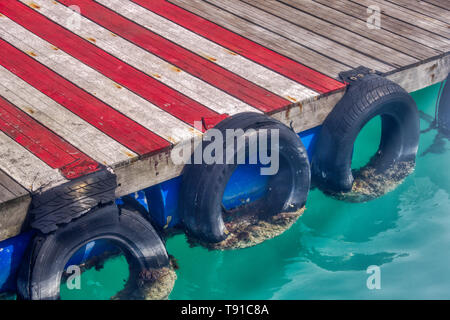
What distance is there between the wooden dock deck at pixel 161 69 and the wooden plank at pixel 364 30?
2 centimetres

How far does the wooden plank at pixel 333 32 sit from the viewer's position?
576cm

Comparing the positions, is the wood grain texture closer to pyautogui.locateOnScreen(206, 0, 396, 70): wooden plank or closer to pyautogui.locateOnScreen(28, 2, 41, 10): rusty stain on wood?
pyautogui.locateOnScreen(206, 0, 396, 70): wooden plank

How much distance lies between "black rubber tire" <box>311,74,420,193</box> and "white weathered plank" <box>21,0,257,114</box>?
79 cm

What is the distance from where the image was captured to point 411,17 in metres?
6.60

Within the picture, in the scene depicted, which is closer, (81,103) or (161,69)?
Answer: (81,103)

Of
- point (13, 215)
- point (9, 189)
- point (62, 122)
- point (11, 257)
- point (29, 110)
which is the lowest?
point (11, 257)

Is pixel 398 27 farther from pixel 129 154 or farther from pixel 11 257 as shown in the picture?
pixel 11 257

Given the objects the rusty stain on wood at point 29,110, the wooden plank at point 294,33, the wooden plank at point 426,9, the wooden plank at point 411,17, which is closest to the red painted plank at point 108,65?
the rusty stain on wood at point 29,110

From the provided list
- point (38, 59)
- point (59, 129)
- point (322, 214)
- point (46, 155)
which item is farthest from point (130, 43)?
point (322, 214)

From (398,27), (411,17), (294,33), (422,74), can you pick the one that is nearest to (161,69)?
(294,33)

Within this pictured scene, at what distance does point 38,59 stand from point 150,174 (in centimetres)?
174

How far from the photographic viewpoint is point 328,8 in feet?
21.9

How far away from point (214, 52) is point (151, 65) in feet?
2.01
